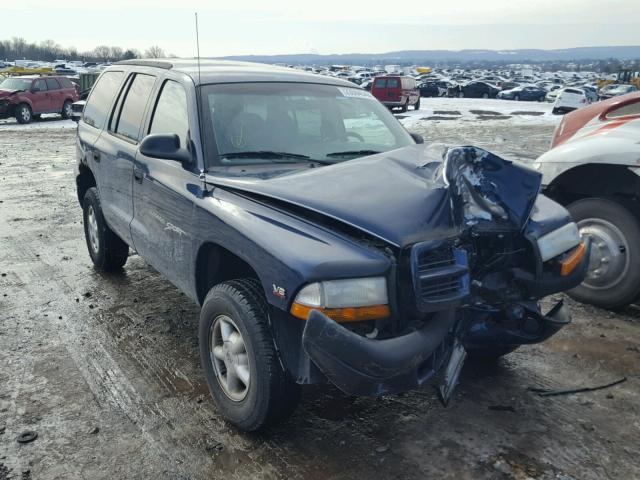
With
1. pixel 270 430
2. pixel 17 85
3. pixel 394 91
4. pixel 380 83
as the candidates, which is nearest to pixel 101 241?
pixel 270 430

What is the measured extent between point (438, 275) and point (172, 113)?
234 cm

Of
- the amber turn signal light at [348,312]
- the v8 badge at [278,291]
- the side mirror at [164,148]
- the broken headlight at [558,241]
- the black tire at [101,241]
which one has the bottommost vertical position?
the black tire at [101,241]

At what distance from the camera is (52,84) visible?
73.5 feet

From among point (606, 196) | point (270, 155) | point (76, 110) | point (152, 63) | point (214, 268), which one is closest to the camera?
point (214, 268)

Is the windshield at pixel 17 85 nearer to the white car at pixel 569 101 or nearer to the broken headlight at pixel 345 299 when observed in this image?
the broken headlight at pixel 345 299

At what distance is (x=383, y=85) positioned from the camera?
2838cm

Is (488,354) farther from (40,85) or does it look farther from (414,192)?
(40,85)

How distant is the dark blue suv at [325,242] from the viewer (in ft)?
8.59

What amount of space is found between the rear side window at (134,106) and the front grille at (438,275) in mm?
2715

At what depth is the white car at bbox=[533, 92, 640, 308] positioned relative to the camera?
15.4 feet

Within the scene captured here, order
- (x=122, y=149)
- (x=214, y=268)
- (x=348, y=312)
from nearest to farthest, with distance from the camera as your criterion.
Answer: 1. (x=348, y=312)
2. (x=214, y=268)
3. (x=122, y=149)

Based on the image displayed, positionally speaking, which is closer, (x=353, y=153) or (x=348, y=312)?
(x=348, y=312)

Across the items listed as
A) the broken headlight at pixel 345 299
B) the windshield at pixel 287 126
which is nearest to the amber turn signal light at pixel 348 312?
the broken headlight at pixel 345 299

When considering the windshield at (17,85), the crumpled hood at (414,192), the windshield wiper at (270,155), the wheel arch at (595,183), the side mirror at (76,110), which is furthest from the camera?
the windshield at (17,85)
